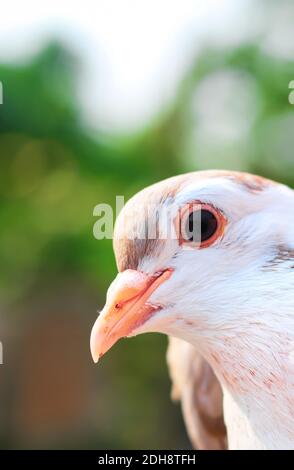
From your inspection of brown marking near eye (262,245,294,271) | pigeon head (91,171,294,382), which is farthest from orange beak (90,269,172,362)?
brown marking near eye (262,245,294,271)

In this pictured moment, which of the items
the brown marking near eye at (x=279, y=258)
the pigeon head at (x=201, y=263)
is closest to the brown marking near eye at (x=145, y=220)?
the pigeon head at (x=201, y=263)

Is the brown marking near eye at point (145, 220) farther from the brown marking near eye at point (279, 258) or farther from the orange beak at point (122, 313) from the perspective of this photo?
the brown marking near eye at point (279, 258)

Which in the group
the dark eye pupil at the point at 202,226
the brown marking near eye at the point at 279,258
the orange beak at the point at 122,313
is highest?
the dark eye pupil at the point at 202,226

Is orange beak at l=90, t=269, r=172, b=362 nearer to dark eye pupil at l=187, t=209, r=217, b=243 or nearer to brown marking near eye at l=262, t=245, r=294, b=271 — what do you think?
dark eye pupil at l=187, t=209, r=217, b=243

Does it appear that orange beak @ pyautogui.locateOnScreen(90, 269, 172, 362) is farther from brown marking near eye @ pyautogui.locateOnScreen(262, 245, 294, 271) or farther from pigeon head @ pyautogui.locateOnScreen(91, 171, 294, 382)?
brown marking near eye @ pyautogui.locateOnScreen(262, 245, 294, 271)

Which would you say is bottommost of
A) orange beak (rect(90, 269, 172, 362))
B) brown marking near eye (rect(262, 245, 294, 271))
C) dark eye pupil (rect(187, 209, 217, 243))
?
orange beak (rect(90, 269, 172, 362))

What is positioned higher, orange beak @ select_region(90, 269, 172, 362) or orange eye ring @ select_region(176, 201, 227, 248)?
orange eye ring @ select_region(176, 201, 227, 248)

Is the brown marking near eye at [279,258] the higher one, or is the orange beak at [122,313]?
the brown marking near eye at [279,258]
